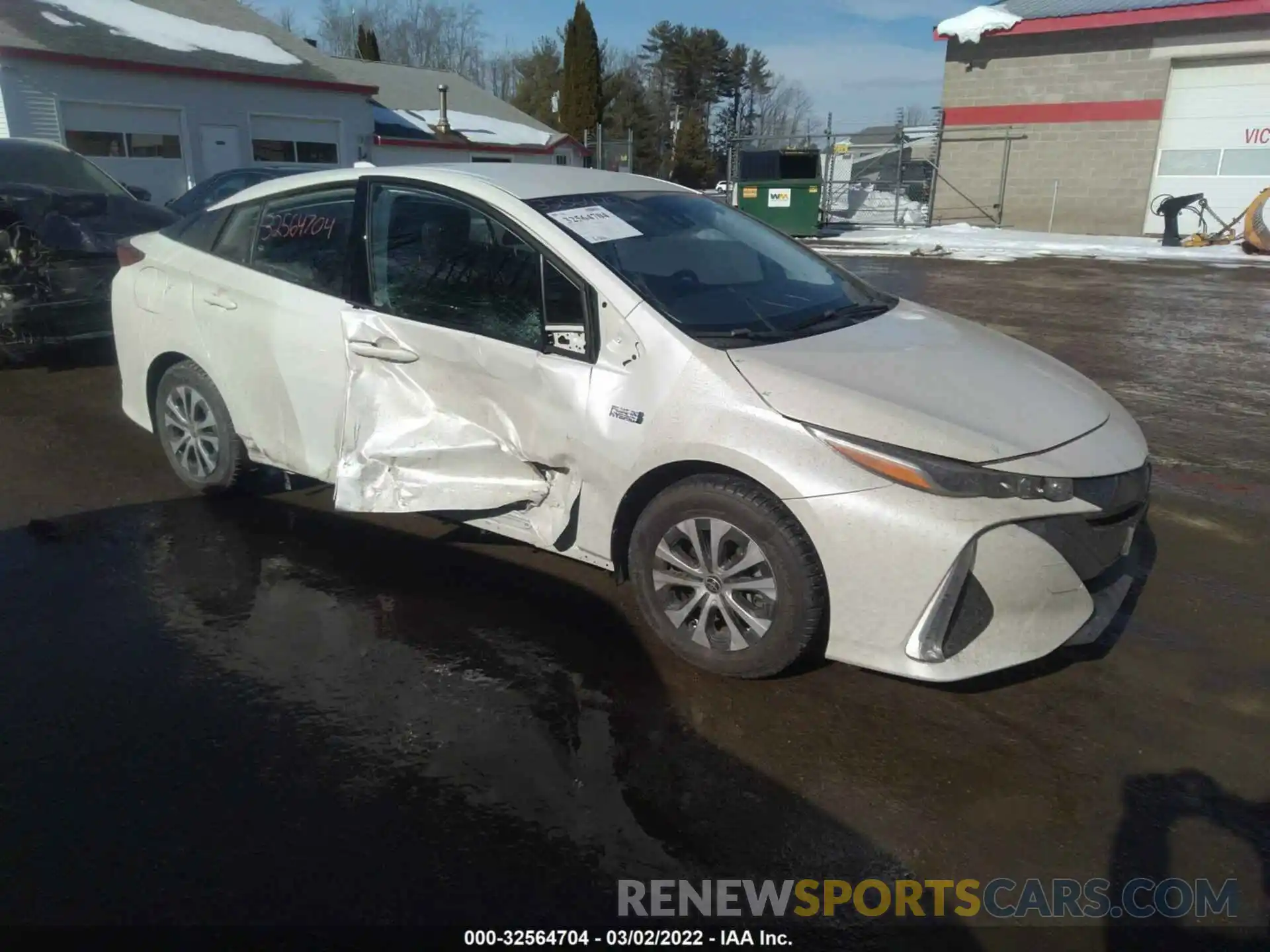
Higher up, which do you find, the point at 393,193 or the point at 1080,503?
the point at 393,193

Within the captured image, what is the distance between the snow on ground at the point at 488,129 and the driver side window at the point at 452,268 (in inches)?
1151

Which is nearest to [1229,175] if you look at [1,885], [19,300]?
[19,300]

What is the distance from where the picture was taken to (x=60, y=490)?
495 cm

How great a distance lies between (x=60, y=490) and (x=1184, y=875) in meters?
5.25

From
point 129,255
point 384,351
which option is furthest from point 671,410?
point 129,255

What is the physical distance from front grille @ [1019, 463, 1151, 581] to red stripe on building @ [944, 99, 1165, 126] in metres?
24.0

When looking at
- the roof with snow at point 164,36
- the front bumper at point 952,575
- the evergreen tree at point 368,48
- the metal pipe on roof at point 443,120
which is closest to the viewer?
the front bumper at point 952,575

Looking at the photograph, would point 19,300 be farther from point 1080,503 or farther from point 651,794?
point 1080,503

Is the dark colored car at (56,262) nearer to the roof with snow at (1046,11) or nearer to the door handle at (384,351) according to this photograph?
the door handle at (384,351)

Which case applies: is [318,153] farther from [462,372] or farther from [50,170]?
[462,372]

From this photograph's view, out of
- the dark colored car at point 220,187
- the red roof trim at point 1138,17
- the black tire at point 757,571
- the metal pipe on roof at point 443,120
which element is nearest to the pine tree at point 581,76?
the metal pipe on roof at point 443,120

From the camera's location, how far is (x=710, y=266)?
12.4ft

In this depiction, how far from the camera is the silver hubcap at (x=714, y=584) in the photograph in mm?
3023

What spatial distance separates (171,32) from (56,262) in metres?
18.7
